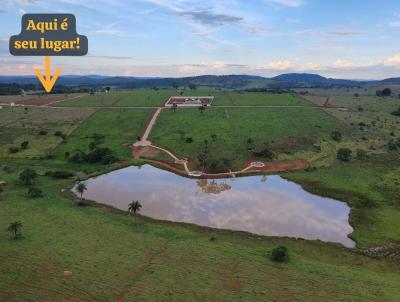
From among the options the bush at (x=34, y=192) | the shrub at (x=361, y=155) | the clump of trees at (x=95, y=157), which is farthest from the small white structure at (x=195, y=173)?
the shrub at (x=361, y=155)

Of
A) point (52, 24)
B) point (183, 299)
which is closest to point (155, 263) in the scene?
point (183, 299)

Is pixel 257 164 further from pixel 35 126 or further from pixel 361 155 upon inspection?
pixel 35 126

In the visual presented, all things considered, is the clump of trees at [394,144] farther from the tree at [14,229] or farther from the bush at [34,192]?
the tree at [14,229]

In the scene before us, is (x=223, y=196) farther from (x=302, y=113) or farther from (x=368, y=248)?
(x=302, y=113)

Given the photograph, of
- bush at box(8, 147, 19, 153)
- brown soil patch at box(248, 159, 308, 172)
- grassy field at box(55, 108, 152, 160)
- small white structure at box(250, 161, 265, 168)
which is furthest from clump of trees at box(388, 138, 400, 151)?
bush at box(8, 147, 19, 153)

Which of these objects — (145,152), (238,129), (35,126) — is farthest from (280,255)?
(35,126)

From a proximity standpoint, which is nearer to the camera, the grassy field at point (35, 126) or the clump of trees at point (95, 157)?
the clump of trees at point (95, 157)

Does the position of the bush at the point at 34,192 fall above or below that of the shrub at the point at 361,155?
below
